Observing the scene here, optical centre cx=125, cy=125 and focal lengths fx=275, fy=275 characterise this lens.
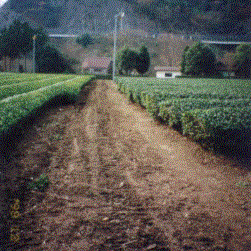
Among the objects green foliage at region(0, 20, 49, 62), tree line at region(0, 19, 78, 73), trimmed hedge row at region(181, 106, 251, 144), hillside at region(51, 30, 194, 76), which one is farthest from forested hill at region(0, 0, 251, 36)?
trimmed hedge row at region(181, 106, 251, 144)

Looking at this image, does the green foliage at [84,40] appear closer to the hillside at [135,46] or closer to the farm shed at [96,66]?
the hillside at [135,46]

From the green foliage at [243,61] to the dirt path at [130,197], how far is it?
6228 cm

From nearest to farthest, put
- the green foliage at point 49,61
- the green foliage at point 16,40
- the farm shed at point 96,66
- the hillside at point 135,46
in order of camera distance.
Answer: the green foliage at point 49,61
the green foliage at point 16,40
the farm shed at point 96,66
the hillside at point 135,46

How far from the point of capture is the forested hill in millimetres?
138125

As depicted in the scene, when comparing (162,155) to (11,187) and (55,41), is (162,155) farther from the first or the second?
(55,41)

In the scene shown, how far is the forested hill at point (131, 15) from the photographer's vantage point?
138125 mm

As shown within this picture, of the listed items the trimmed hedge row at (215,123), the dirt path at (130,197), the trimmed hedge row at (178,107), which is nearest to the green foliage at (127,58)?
the trimmed hedge row at (178,107)

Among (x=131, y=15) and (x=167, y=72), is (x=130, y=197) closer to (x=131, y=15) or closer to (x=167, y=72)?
(x=167, y=72)

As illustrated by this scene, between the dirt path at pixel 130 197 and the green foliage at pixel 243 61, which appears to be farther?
the green foliage at pixel 243 61

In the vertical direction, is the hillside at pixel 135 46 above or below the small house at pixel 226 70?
above

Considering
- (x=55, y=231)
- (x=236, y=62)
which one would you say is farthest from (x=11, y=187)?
(x=236, y=62)

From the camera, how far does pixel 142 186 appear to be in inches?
192

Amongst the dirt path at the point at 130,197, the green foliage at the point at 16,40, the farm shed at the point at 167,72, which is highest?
the green foliage at the point at 16,40

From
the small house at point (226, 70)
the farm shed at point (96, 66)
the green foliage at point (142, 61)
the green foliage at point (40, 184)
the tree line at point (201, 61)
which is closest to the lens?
the green foliage at point (40, 184)
